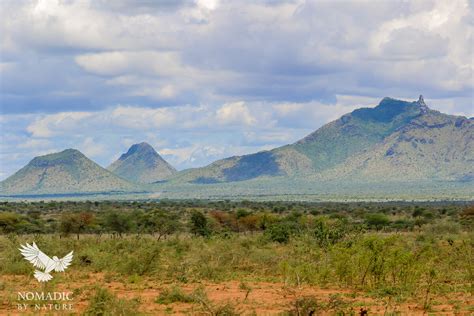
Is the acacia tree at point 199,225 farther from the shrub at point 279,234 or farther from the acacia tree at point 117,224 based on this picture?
the shrub at point 279,234

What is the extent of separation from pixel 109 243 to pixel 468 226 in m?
33.0

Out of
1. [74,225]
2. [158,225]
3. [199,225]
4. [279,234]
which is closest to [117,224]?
[158,225]

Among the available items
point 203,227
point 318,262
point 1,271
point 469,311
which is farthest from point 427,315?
point 203,227

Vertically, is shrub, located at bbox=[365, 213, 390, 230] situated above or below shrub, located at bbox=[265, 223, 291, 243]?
below

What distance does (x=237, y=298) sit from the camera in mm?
26125

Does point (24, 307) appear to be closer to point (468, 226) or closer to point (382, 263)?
point (382, 263)

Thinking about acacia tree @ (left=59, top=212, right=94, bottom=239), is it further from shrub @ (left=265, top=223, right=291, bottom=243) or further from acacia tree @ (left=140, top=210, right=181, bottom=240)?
shrub @ (left=265, top=223, right=291, bottom=243)

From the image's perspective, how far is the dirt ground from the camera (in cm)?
2369

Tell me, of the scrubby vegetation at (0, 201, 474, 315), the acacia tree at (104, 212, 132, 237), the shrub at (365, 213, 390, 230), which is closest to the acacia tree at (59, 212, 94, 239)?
the acacia tree at (104, 212, 132, 237)

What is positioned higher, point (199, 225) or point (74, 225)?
point (74, 225)

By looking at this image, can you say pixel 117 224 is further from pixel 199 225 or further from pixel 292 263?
pixel 292 263

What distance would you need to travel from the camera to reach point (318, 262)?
1385 inches

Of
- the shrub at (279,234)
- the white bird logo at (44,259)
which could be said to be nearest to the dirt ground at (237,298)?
the white bird logo at (44,259)

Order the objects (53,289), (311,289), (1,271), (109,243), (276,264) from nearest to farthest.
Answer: (53,289)
(311,289)
(1,271)
(276,264)
(109,243)
